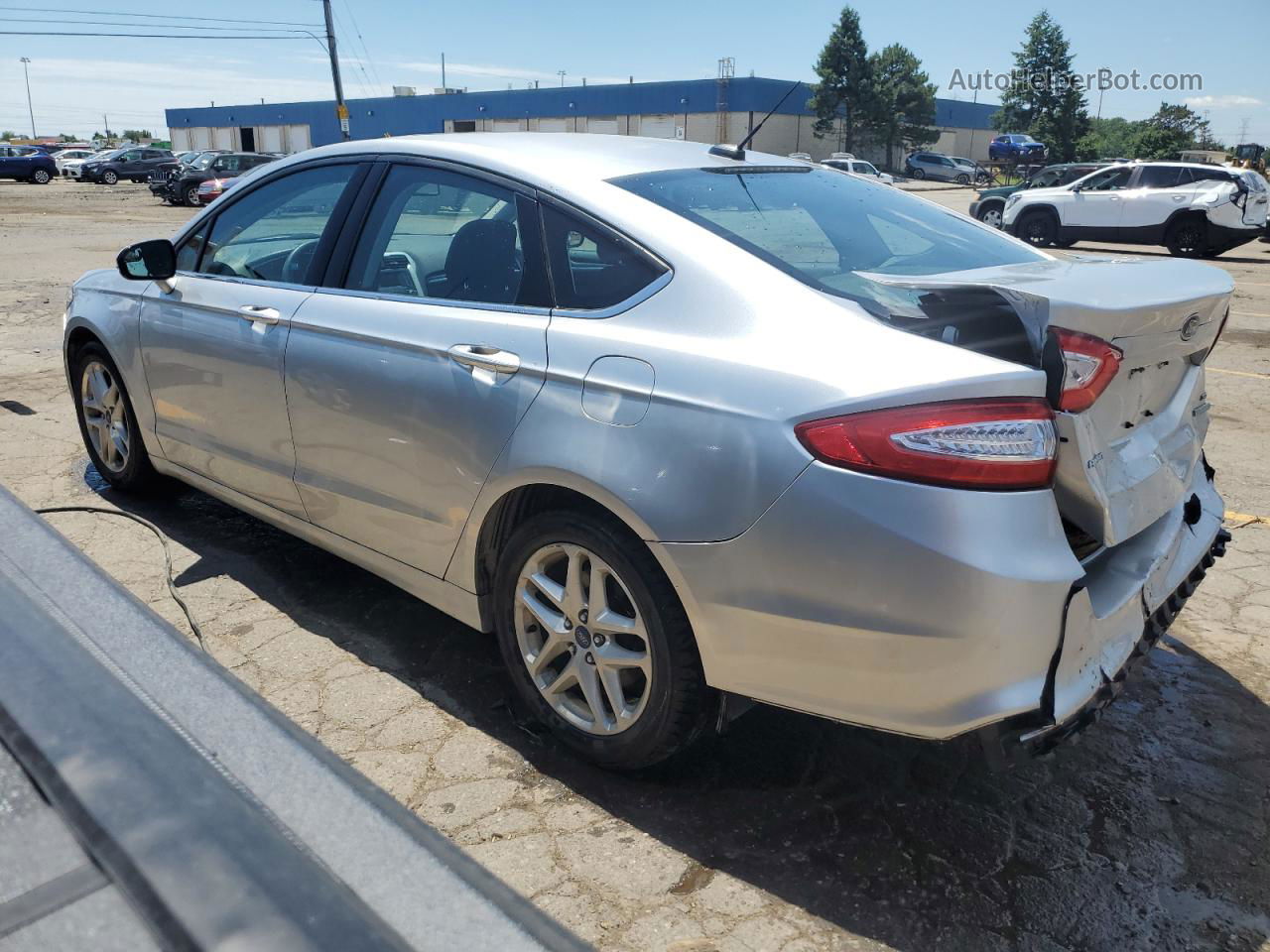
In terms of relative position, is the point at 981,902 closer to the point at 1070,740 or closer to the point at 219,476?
the point at 1070,740

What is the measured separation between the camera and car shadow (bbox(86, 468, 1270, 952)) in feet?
7.38

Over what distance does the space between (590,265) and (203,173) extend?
98.5 ft

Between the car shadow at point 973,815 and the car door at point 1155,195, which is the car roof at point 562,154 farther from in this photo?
the car door at point 1155,195

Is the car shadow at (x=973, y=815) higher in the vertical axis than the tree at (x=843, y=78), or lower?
lower

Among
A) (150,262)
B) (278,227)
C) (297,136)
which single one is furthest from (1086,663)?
(297,136)

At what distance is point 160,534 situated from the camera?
14.4 ft

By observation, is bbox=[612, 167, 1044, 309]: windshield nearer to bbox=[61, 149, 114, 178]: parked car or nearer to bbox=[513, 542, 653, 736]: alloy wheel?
bbox=[513, 542, 653, 736]: alloy wheel

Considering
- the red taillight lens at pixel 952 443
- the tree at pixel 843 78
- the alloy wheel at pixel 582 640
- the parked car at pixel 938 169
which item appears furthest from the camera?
the tree at pixel 843 78

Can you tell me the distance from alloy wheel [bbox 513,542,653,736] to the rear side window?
651 mm

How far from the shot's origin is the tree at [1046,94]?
70.1 meters

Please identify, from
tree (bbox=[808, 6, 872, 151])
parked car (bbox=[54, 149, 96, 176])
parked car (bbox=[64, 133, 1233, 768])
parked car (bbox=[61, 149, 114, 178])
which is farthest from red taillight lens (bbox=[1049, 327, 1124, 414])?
tree (bbox=[808, 6, 872, 151])

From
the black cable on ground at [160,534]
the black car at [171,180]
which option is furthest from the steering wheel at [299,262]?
the black car at [171,180]

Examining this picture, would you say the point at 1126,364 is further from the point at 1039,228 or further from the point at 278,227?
the point at 1039,228

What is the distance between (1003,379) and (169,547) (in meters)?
3.51
